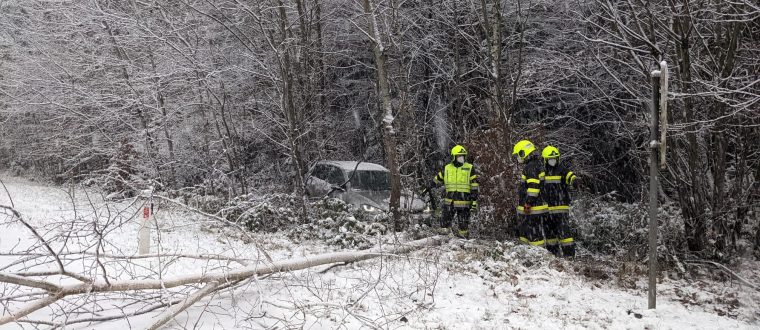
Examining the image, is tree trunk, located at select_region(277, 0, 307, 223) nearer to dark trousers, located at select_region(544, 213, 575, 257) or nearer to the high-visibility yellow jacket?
the high-visibility yellow jacket

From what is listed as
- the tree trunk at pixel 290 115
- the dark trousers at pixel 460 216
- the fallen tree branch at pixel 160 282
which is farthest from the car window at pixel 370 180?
the fallen tree branch at pixel 160 282

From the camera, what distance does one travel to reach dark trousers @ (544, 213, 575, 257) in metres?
8.74

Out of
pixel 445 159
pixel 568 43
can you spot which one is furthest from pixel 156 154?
pixel 568 43

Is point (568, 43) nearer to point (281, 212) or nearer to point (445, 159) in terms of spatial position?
point (445, 159)

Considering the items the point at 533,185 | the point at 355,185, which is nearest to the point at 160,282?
the point at 533,185

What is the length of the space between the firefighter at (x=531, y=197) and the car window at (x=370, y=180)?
536cm

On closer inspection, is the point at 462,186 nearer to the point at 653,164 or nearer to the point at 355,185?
the point at 355,185

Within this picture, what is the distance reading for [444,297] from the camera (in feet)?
20.2

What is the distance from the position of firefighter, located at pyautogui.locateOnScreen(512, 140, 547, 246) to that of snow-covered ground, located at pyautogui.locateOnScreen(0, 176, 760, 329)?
929 mm

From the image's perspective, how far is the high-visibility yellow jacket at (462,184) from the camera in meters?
10.1

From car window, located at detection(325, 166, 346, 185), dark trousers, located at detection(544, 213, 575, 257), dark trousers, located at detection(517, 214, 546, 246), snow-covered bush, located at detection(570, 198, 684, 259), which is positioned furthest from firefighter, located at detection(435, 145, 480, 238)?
car window, located at detection(325, 166, 346, 185)

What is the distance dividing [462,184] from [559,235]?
199 cm

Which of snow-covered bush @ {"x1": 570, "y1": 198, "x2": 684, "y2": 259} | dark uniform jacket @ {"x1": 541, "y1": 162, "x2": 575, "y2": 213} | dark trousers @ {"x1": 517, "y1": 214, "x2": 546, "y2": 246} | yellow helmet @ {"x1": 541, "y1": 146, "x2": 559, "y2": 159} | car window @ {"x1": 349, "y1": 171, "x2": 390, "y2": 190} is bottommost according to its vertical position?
snow-covered bush @ {"x1": 570, "y1": 198, "x2": 684, "y2": 259}

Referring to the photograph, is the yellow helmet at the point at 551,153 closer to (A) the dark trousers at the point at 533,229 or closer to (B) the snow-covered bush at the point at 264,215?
(A) the dark trousers at the point at 533,229
